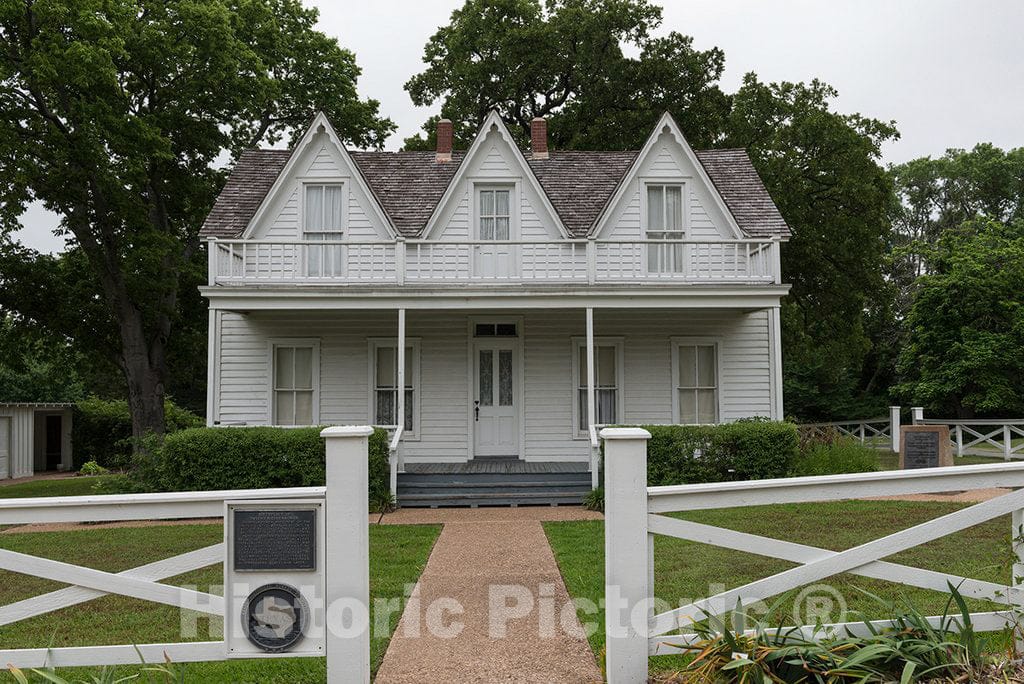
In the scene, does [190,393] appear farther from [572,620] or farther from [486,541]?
[572,620]

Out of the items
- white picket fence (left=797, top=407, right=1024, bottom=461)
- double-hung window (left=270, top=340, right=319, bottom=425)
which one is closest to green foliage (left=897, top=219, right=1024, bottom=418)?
white picket fence (left=797, top=407, right=1024, bottom=461)

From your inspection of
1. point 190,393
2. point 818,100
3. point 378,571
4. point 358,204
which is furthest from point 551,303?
point 190,393

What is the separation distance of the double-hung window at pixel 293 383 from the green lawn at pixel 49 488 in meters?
4.85

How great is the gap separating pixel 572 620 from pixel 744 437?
8.67m

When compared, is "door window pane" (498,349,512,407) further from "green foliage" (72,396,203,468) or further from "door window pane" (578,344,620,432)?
"green foliage" (72,396,203,468)

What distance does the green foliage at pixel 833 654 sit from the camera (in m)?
3.69

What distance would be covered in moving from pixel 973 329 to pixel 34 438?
33479 mm

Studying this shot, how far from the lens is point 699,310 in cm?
1655

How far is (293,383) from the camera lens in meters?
16.8

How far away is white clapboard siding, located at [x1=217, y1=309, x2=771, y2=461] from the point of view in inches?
652

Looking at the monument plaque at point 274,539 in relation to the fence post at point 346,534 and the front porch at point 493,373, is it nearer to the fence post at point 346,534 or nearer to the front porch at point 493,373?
the fence post at point 346,534

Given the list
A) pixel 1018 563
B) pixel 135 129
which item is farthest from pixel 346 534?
pixel 135 129

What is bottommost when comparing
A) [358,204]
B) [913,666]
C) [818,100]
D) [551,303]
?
[913,666]

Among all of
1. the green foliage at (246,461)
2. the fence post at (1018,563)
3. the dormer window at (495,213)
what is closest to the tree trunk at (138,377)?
the green foliage at (246,461)
